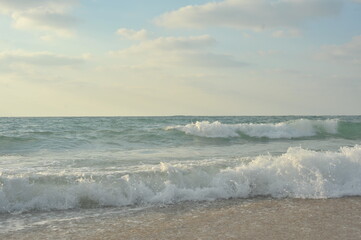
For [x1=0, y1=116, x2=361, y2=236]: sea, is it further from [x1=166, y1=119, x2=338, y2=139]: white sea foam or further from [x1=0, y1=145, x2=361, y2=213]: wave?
[x1=166, y1=119, x2=338, y2=139]: white sea foam

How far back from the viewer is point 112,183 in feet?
23.4

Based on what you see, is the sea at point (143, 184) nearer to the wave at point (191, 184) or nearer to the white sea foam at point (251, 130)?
the wave at point (191, 184)

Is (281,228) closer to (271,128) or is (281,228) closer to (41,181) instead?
(41,181)

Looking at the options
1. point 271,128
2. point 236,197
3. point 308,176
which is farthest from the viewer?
point 271,128

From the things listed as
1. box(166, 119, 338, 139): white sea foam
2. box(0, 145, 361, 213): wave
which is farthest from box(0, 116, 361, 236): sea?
box(166, 119, 338, 139): white sea foam

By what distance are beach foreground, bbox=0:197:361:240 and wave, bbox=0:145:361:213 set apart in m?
0.59

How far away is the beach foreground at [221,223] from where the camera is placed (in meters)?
4.70

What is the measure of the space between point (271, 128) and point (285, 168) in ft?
48.8

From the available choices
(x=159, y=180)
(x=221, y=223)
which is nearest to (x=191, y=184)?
(x=159, y=180)

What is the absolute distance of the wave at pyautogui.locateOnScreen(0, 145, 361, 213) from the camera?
6.55 meters

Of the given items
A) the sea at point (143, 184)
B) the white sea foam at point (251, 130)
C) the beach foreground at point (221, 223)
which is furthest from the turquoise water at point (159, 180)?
the white sea foam at point (251, 130)

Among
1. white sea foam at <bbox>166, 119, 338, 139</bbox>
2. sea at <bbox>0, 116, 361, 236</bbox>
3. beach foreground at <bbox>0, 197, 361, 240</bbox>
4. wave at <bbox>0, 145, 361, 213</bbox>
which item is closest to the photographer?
beach foreground at <bbox>0, 197, 361, 240</bbox>

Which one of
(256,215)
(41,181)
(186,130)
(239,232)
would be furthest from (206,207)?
(186,130)

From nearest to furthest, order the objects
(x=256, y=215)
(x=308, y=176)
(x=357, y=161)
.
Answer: (x=256, y=215) < (x=308, y=176) < (x=357, y=161)
